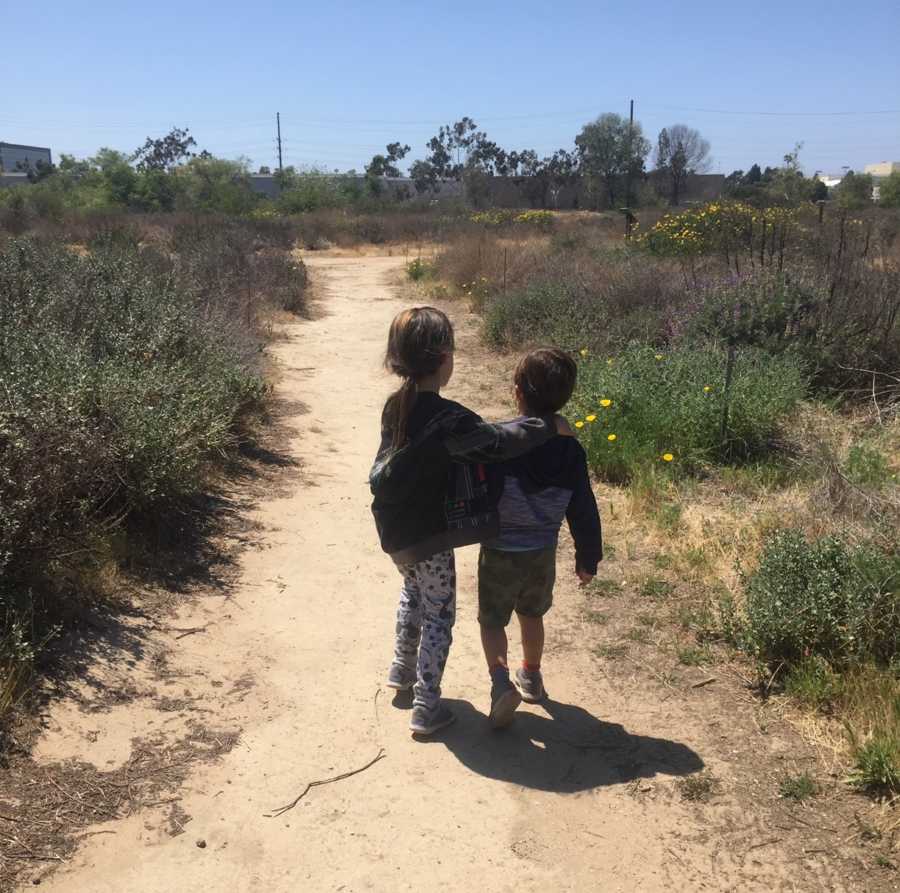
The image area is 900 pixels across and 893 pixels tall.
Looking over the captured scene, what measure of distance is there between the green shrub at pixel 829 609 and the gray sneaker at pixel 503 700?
1124mm

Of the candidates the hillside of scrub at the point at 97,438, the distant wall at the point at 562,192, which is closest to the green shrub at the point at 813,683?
the hillside of scrub at the point at 97,438

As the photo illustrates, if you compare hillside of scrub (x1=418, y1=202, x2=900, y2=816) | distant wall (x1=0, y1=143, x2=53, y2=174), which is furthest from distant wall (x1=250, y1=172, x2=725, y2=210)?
distant wall (x1=0, y1=143, x2=53, y2=174)

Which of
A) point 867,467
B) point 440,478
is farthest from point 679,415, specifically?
point 440,478

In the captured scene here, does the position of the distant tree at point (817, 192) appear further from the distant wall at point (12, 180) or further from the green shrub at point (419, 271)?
the distant wall at point (12, 180)

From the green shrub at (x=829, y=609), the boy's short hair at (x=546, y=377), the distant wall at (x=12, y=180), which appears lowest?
the green shrub at (x=829, y=609)

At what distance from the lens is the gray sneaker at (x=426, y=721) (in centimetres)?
331

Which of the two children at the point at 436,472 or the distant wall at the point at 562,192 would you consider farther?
the distant wall at the point at 562,192

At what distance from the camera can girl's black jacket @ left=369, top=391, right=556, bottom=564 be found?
116 inches

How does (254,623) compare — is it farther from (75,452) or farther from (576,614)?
(576,614)

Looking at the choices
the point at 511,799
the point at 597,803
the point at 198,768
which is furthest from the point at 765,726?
the point at 198,768

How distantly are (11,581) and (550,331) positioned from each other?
296 inches

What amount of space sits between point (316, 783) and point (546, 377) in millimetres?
1595

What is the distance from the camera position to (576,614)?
4.43 metres

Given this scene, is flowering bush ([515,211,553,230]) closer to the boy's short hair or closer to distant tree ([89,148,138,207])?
distant tree ([89,148,138,207])
